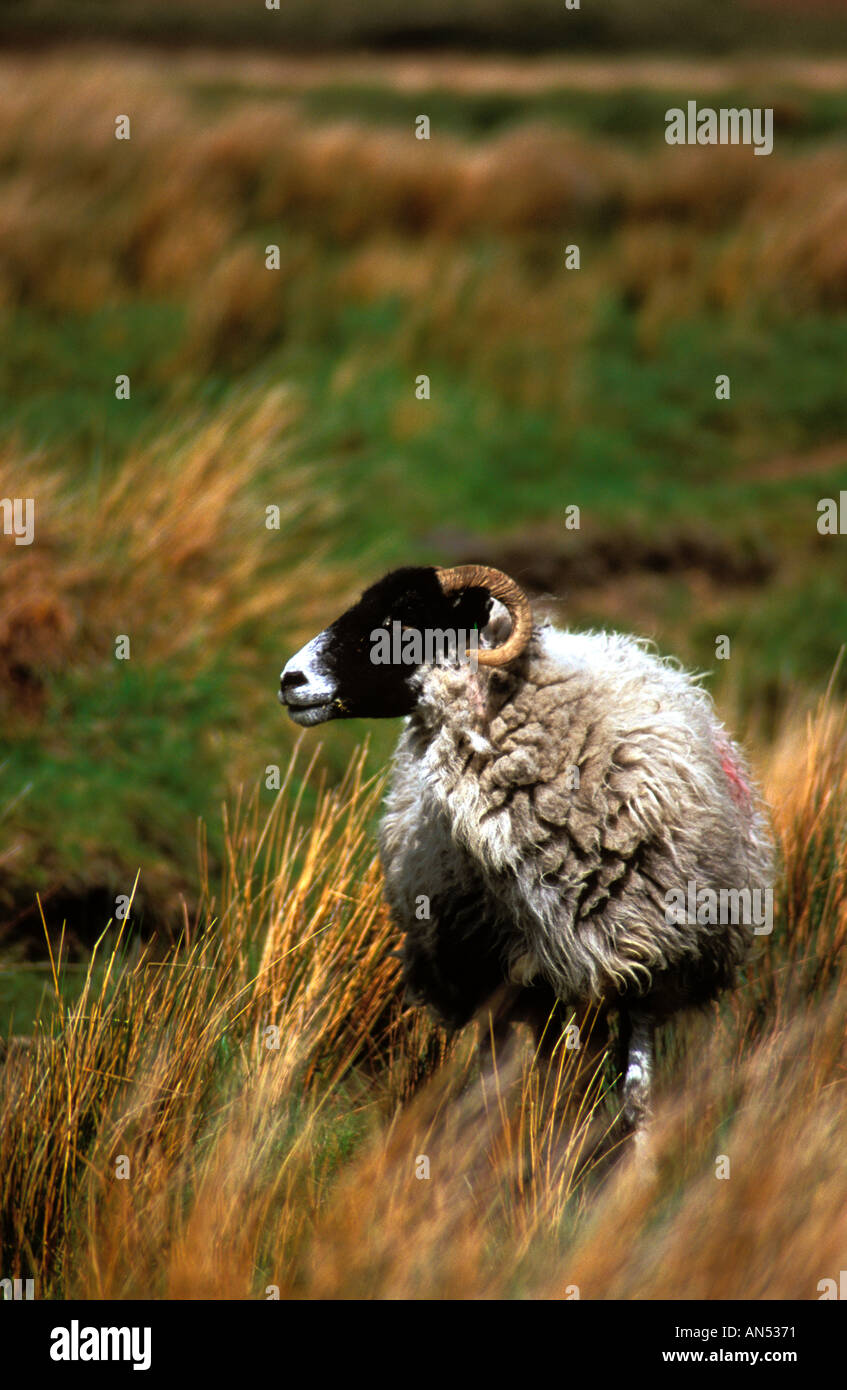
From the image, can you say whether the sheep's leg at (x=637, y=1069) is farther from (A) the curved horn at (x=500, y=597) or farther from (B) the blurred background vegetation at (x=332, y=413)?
(B) the blurred background vegetation at (x=332, y=413)

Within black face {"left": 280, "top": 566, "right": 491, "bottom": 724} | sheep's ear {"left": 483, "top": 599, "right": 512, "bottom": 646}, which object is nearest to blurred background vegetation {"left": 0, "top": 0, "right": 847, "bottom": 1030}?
sheep's ear {"left": 483, "top": 599, "right": 512, "bottom": 646}

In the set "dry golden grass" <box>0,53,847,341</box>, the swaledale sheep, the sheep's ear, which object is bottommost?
the swaledale sheep

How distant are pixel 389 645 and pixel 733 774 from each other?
3.23 ft

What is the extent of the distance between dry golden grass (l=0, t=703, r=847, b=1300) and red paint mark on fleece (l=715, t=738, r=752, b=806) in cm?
55

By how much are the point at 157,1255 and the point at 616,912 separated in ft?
4.11

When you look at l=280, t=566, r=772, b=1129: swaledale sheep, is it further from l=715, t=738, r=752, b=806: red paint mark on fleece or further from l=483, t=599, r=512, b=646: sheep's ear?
l=715, t=738, r=752, b=806: red paint mark on fleece

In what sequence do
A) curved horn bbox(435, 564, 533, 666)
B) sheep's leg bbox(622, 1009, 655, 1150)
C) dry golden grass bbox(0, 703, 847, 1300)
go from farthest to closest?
sheep's leg bbox(622, 1009, 655, 1150) < curved horn bbox(435, 564, 533, 666) < dry golden grass bbox(0, 703, 847, 1300)

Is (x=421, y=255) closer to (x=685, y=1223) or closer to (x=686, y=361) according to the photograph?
(x=686, y=361)

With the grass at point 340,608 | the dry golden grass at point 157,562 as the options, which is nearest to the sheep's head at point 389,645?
the grass at point 340,608

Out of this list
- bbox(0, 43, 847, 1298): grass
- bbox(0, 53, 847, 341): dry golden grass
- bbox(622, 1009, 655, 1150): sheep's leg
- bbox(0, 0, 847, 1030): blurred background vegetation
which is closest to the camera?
bbox(0, 43, 847, 1298): grass

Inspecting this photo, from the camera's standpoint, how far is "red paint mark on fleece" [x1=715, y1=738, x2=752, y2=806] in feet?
12.1

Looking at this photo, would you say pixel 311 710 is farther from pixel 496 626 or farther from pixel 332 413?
pixel 332 413

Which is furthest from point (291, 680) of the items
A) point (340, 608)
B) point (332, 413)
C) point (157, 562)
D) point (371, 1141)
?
point (332, 413)

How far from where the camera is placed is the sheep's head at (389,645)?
11.0ft
